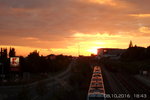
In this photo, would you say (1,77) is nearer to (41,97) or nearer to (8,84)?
(8,84)

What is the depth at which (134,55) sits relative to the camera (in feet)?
438

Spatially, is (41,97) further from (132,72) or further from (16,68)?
(132,72)

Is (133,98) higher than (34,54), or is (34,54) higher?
A: (34,54)

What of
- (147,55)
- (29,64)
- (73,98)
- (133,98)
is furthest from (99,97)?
(147,55)

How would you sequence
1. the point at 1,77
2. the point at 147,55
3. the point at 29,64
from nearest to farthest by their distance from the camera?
the point at 1,77 < the point at 29,64 < the point at 147,55

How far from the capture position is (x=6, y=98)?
3822cm

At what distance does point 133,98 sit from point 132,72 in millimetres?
57017

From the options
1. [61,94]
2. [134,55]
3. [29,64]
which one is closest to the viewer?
[61,94]

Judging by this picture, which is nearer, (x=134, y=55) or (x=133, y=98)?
(x=133, y=98)

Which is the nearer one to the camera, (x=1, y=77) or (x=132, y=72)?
(x=1, y=77)

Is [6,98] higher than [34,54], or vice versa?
[34,54]

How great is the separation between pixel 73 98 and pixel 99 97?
6244 mm

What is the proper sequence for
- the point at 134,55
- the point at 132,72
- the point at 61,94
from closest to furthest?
the point at 61,94, the point at 132,72, the point at 134,55

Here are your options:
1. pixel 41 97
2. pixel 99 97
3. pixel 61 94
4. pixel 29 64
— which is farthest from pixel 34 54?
pixel 99 97
